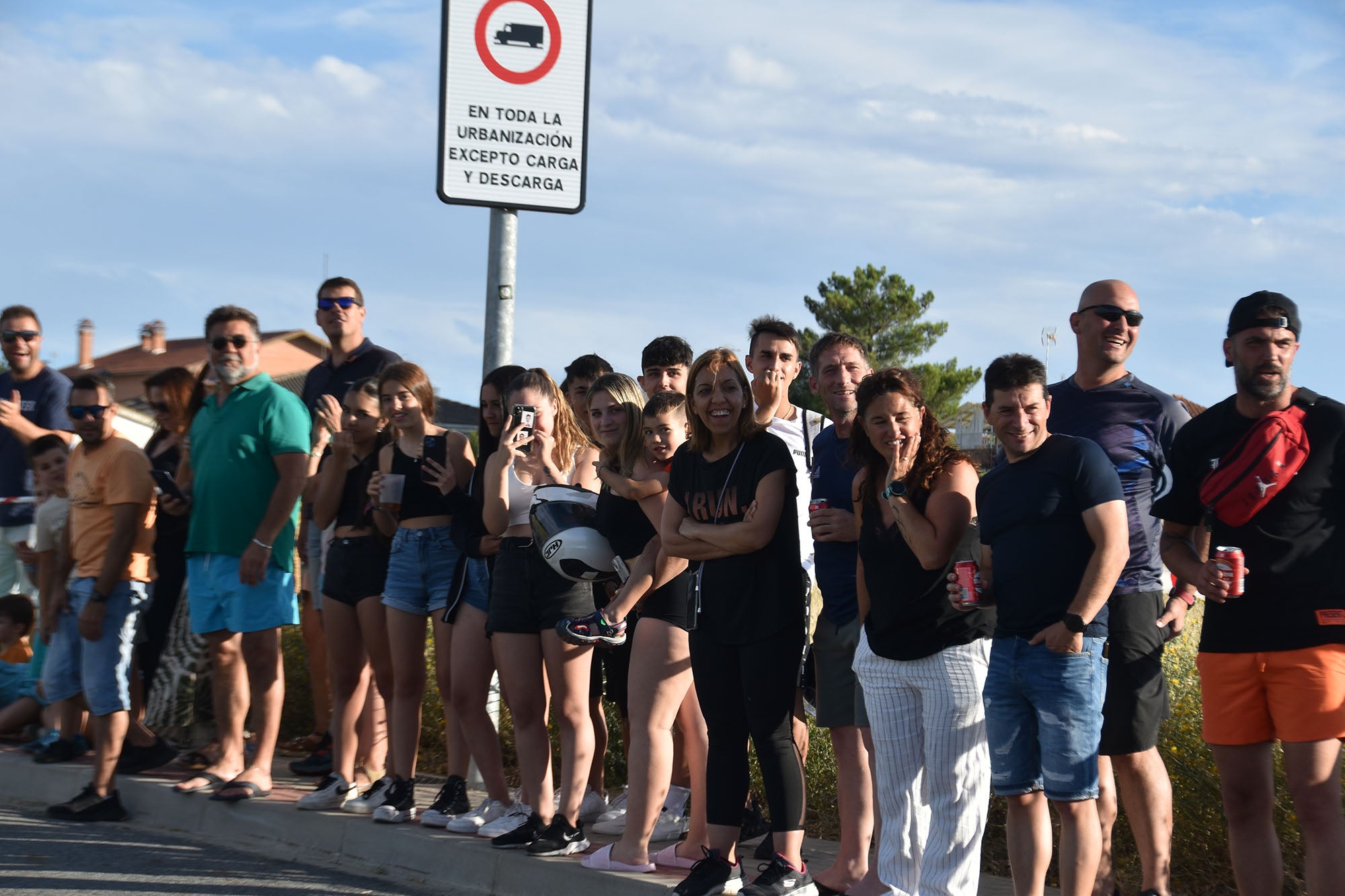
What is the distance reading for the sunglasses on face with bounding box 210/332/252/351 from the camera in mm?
6758

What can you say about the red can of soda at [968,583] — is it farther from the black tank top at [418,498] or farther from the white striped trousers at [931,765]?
the black tank top at [418,498]

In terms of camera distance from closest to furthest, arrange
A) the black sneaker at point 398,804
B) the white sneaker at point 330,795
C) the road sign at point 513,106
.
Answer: the black sneaker at point 398,804, the white sneaker at point 330,795, the road sign at point 513,106

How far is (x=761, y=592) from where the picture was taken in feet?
15.9

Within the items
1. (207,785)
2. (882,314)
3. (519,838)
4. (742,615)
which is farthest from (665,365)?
(882,314)

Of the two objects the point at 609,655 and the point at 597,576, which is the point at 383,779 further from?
the point at 597,576

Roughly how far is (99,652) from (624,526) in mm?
3028

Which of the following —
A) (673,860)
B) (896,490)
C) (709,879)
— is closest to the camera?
(896,490)

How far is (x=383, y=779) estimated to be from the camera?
6340mm

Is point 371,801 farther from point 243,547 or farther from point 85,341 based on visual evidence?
point 85,341

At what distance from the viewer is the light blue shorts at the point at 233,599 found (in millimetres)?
6543

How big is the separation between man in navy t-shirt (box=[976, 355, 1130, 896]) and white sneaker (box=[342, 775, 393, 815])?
3105 millimetres

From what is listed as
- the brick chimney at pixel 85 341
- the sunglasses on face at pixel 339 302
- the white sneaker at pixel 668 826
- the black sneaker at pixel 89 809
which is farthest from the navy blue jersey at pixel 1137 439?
the brick chimney at pixel 85 341

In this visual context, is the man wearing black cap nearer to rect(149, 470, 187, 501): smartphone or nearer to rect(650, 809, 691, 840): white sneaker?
rect(650, 809, 691, 840): white sneaker

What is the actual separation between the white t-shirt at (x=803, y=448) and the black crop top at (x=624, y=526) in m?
0.62
